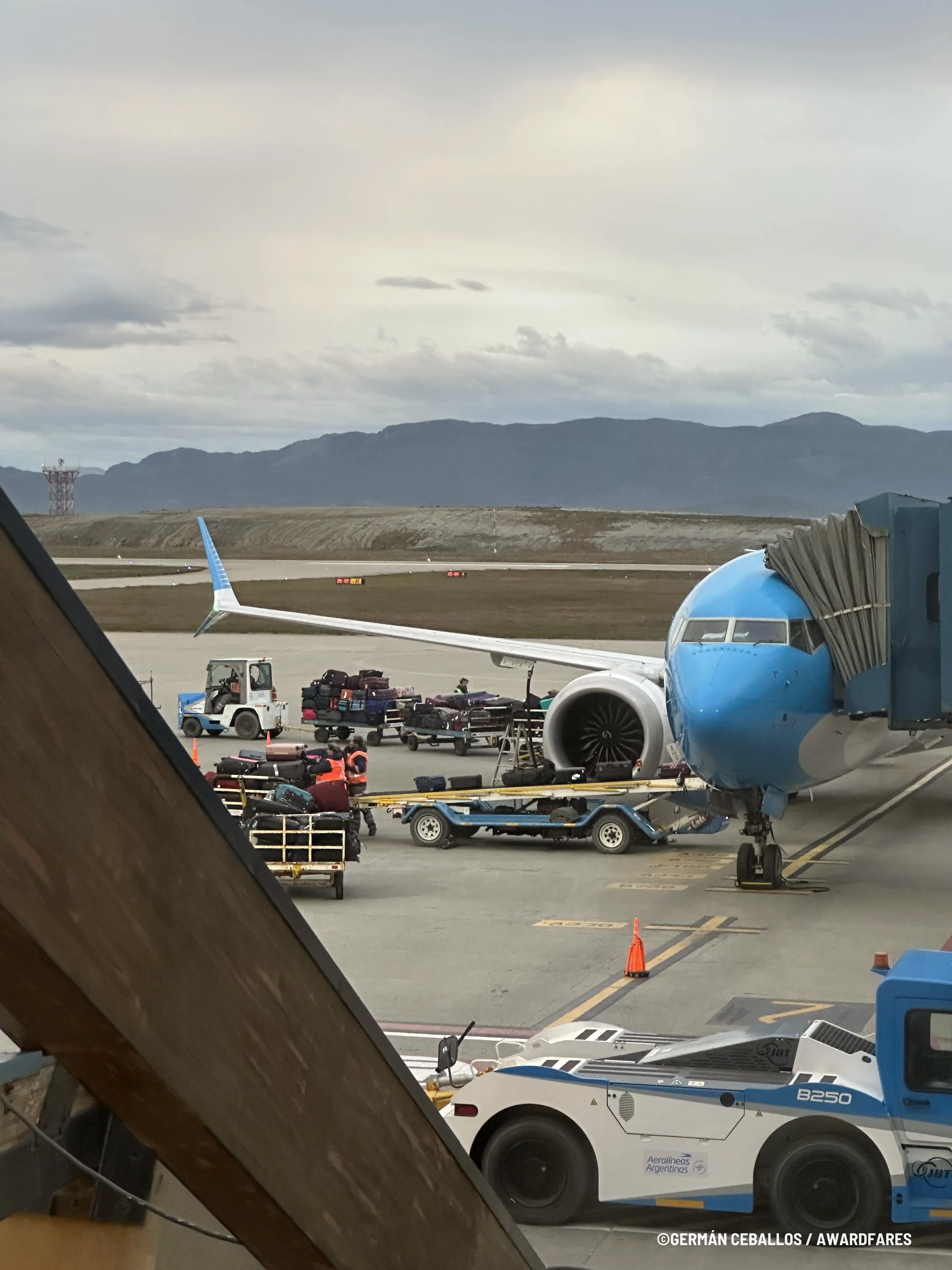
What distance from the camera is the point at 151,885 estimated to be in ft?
6.43

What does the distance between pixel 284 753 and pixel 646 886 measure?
9806 millimetres

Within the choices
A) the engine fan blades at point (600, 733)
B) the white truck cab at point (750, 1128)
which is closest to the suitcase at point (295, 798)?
the engine fan blades at point (600, 733)

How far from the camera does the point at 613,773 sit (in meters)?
28.1

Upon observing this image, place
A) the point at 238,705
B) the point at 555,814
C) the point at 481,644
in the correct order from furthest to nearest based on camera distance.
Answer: the point at 238,705
the point at 481,644
the point at 555,814

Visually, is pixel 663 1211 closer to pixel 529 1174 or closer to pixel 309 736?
pixel 529 1174

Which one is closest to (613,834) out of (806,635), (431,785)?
(431,785)

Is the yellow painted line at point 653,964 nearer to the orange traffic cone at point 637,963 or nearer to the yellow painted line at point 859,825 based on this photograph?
the orange traffic cone at point 637,963

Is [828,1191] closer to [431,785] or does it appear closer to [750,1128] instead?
[750,1128]

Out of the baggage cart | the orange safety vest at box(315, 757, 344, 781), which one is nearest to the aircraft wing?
the orange safety vest at box(315, 757, 344, 781)

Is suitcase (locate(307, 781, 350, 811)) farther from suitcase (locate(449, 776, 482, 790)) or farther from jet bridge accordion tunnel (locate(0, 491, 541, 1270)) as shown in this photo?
jet bridge accordion tunnel (locate(0, 491, 541, 1270))

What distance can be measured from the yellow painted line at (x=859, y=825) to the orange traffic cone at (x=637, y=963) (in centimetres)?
692

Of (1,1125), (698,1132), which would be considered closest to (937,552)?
(698,1132)

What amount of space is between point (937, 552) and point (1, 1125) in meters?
21.2

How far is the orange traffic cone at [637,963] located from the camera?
18594 mm
